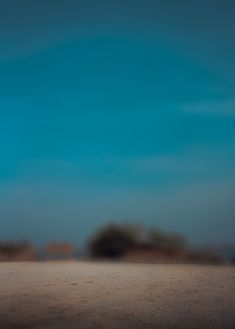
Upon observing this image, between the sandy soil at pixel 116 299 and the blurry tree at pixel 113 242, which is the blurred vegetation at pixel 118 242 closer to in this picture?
the blurry tree at pixel 113 242

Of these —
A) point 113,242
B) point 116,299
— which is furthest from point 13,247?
point 116,299

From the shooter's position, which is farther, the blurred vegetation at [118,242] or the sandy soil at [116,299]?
the blurred vegetation at [118,242]

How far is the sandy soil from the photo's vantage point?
37.0 feet

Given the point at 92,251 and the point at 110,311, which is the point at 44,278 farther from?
the point at 92,251

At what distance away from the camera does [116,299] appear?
13625 millimetres

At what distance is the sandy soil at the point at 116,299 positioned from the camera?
37.0 ft

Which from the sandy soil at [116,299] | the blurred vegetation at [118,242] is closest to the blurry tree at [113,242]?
the blurred vegetation at [118,242]

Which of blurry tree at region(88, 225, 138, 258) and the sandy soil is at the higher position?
blurry tree at region(88, 225, 138, 258)

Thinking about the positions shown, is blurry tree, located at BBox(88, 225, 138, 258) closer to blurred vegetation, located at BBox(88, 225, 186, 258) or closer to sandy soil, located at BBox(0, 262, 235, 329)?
blurred vegetation, located at BBox(88, 225, 186, 258)

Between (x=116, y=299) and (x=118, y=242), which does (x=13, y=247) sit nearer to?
(x=118, y=242)

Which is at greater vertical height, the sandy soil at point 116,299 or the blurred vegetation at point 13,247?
the blurred vegetation at point 13,247

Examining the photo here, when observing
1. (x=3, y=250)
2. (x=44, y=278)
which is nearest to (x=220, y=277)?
(x=44, y=278)

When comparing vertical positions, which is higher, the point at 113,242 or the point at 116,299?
the point at 113,242

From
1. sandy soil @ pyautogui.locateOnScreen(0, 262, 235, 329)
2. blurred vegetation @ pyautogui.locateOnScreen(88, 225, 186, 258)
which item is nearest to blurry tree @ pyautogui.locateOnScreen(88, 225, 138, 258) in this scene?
blurred vegetation @ pyautogui.locateOnScreen(88, 225, 186, 258)
